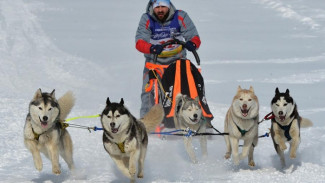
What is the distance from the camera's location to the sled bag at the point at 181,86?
283 inches

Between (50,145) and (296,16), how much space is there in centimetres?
1705

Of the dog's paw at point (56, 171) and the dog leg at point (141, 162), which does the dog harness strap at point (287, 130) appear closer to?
the dog leg at point (141, 162)

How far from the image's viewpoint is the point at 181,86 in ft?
23.7

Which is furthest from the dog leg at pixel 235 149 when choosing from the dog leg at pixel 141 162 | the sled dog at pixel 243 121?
the dog leg at pixel 141 162

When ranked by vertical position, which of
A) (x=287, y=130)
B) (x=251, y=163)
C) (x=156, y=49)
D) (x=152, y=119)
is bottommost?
(x=251, y=163)

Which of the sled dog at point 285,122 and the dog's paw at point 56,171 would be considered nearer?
the dog's paw at point 56,171

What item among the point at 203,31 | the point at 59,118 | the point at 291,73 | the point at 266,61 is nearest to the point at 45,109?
the point at 59,118

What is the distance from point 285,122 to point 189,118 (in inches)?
39.5

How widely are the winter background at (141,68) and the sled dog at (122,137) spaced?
0.41 meters

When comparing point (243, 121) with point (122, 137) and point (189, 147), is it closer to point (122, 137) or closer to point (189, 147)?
point (189, 147)

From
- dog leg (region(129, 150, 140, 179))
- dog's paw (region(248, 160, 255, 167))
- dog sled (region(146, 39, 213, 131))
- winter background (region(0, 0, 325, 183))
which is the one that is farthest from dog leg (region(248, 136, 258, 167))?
dog leg (region(129, 150, 140, 179))

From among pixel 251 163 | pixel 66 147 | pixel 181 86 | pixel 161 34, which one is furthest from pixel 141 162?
pixel 161 34

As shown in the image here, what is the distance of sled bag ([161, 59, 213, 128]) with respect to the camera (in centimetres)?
718

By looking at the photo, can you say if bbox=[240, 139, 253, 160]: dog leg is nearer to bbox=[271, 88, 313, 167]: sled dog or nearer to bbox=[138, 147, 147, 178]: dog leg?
bbox=[271, 88, 313, 167]: sled dog
